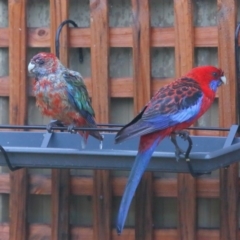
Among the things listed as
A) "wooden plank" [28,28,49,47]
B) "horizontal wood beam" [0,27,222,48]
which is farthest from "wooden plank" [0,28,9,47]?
"wooden plank" [28,28,49,47]

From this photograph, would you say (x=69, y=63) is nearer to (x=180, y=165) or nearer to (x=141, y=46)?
(x=141, y=46)

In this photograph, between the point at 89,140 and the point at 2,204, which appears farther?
the point at 2,204

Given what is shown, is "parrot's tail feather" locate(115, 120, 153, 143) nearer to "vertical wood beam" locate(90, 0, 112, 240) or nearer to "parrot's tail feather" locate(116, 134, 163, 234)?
"parrot's tail feather" locate(116, 134, 163, 234)

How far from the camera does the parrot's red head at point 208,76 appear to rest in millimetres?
3895

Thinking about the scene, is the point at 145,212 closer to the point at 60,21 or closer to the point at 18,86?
the point at 18,86

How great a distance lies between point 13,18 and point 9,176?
869mm

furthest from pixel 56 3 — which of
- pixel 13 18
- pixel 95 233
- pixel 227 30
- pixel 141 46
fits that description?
pixel 95 233

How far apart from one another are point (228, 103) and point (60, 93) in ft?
2.86

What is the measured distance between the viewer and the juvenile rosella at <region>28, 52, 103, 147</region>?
4.17 metres

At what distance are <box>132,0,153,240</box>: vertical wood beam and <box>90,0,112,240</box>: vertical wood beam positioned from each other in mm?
156

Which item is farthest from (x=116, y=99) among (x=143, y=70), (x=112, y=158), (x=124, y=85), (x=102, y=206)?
(x=112, y=158)

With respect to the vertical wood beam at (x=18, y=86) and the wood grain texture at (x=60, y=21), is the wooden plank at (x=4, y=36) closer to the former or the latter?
the vertical wood beam at (x=18, y=86)

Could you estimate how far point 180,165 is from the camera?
3.60 m

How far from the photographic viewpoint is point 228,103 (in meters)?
4.17
